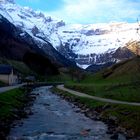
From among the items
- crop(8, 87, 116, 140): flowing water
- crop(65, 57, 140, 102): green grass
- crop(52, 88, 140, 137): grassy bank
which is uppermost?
crop(65, 57, 140, 102): green grass

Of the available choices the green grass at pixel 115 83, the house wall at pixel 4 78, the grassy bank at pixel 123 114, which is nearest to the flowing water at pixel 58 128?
the grassy bank at pixel 123 114

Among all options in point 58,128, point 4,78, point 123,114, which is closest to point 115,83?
point 4,78

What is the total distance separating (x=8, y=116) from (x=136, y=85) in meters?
35.1

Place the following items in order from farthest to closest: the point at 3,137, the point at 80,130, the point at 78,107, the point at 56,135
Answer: the point at 78,107, the point at 80,130, the point at 56,135, the point at 3,137

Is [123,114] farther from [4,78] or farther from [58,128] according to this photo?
[4,78]

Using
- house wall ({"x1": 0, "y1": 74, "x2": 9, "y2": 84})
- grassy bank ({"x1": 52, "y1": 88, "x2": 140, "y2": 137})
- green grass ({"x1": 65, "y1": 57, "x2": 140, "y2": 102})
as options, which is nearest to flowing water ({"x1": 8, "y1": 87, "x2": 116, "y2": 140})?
grassy bank ({"x1": 52, "y1": 88, "x2": 140, "y2": 137})

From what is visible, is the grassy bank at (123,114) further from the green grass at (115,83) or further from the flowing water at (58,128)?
the green grass at (115,83)

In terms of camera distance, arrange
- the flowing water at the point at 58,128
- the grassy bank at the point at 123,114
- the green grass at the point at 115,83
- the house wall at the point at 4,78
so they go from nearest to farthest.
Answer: the flowing water at the point at 58,128 < the grassy bank at the point at 123,114 < the green grass at the point at 115,83 < the house wall at the point at 4,78

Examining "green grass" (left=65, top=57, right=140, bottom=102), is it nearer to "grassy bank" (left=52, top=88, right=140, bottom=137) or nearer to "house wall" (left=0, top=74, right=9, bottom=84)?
"grassy bank" (left=52, top=88, right=140, bottom=137)

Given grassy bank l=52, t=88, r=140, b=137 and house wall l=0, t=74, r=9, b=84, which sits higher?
house wall l=0, t=74, r=9, b=84

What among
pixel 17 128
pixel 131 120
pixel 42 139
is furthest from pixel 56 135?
pixel 131 120

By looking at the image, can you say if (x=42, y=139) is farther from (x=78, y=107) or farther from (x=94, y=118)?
(x=78, y=107)

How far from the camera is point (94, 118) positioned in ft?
182

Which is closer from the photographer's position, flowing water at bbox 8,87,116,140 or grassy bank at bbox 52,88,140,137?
flowing water at bbox 8,87,116,140
